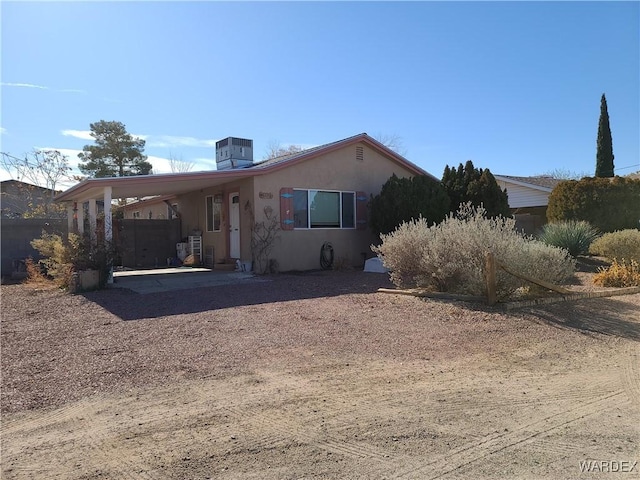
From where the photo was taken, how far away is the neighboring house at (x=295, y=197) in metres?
12.8

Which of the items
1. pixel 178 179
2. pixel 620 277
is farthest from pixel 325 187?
pixel 620 277

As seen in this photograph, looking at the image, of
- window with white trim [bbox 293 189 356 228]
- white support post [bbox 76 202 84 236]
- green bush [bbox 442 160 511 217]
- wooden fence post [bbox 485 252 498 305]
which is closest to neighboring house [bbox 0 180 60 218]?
white support post [bbox 76 202 84 236]

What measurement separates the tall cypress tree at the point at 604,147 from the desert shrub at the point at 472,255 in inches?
989

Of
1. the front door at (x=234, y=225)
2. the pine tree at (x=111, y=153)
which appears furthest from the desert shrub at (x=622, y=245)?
the pine tree at (x=111, y=153)

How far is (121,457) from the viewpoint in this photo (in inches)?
118

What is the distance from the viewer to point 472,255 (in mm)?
7555

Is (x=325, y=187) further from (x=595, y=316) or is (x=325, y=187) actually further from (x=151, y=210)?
(x=151, y=210)

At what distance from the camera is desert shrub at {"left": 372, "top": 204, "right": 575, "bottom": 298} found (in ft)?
24.2

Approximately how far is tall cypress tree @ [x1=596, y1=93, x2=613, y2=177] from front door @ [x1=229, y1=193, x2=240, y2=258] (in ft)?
81.6

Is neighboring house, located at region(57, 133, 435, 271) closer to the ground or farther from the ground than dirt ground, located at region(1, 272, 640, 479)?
farther from the ground

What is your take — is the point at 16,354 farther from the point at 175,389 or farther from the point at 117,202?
the point at 117,202

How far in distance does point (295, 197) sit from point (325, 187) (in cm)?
109

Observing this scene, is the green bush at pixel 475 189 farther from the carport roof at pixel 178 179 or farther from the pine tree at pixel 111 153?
the pine tree at pixel 111 153

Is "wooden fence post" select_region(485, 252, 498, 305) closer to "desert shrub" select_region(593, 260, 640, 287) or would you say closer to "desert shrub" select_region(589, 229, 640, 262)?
"desert shrub" select_region(593, 260, 640, 287)
